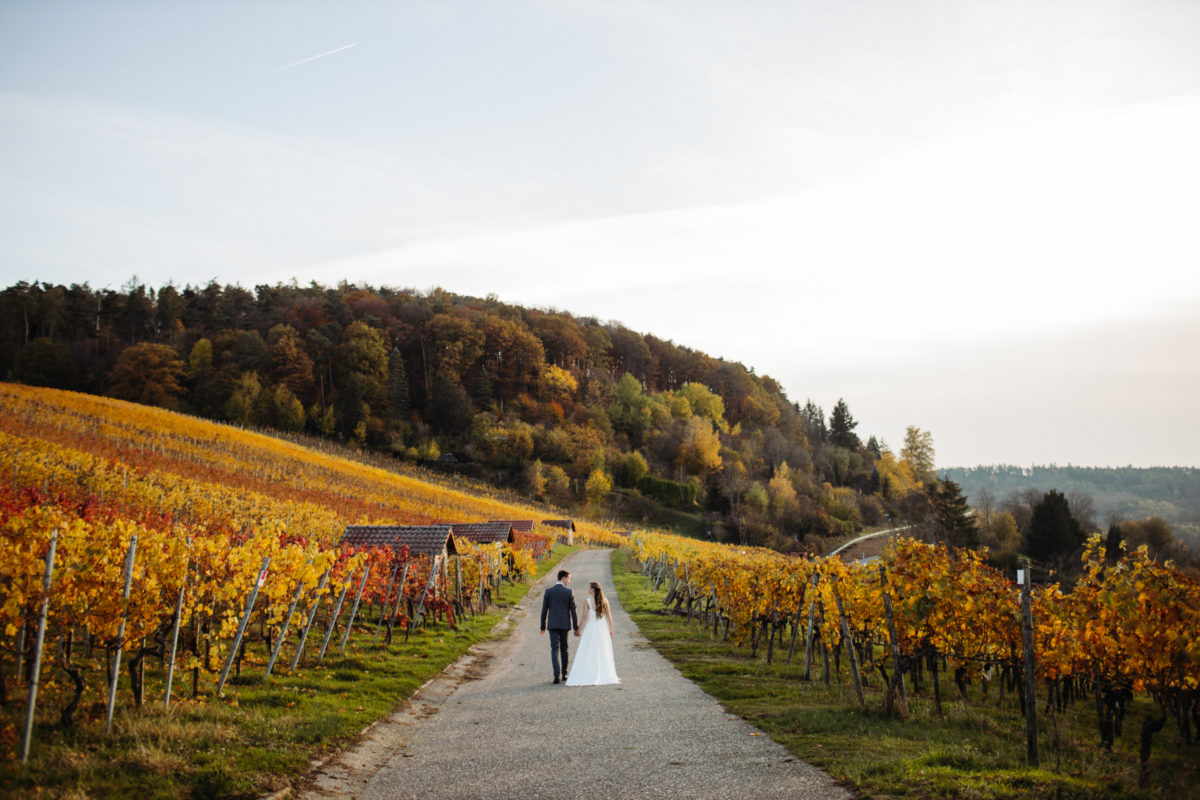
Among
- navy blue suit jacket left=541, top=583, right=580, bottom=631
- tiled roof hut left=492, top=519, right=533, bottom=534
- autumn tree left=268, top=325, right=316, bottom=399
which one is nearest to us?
navy blue suit jacket left=541, top=583, right=580, bottom=631

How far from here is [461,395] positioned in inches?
4151

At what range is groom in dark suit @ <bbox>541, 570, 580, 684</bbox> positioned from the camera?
40.3 ft

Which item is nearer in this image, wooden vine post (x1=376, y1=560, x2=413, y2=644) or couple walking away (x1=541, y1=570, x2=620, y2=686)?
couple walking away (x1=541, y1=570, x2=620, y2=686)

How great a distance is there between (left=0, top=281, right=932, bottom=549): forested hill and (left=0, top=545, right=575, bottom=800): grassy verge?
70424 mm

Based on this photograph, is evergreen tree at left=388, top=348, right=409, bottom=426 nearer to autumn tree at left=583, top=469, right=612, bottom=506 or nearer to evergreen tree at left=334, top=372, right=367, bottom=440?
evergreen tree at left=334, top=372, right=367, bottom=440

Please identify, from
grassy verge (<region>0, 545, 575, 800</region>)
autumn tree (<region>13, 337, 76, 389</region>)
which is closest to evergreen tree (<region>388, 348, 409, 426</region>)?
autumn tree (<region>13, 337, 76, 389</region>)

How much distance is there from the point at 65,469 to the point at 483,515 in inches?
1274

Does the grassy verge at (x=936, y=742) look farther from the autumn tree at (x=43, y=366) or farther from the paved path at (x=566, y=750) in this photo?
the autumn tree at (x=43, y=366)

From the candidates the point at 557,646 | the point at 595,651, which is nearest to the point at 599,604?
the point at 595,651

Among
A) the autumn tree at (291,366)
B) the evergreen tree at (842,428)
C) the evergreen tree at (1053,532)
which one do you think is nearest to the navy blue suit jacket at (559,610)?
the evergreen tree at (1053,532)

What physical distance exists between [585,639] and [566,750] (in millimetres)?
4379

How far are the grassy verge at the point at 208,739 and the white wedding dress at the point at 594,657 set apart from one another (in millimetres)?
Result: 2797

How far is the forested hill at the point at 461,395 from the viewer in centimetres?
8806

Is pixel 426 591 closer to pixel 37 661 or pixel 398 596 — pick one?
pixel 398 596
